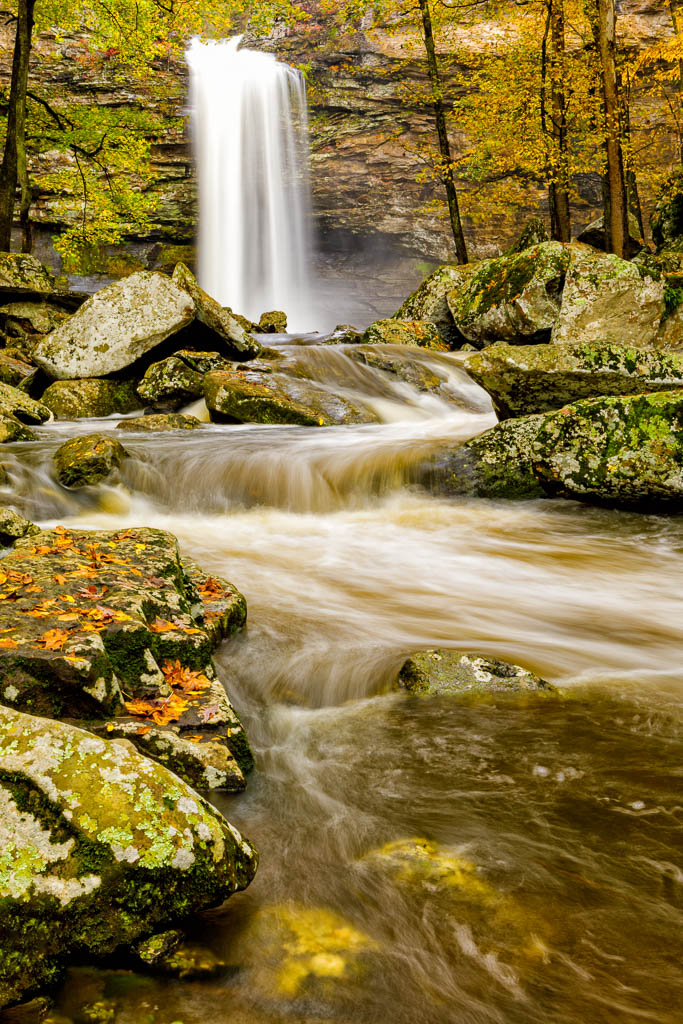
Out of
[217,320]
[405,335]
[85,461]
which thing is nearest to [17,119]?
[217,320]

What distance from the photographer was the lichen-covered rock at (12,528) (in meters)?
4.74

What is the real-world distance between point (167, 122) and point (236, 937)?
1147 inches

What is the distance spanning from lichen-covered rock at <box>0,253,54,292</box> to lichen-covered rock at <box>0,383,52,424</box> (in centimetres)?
540

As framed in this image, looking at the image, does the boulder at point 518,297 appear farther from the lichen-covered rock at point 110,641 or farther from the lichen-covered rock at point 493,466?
the lichen-covered rock at point 110,641

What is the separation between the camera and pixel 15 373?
12.4 metres

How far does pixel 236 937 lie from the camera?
1.86 meters

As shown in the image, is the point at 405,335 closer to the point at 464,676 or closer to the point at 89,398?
the point at 89,398

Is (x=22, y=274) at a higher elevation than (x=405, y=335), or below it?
higher

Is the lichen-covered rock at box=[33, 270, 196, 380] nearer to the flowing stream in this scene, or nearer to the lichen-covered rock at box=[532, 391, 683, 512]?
the flowing stream

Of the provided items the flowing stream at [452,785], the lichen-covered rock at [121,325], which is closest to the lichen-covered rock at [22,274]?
the lichen-covered rock at [121,325]

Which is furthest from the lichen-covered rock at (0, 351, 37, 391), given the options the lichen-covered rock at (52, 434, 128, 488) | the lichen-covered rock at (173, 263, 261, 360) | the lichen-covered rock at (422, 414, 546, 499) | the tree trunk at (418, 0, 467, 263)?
the tree trunk at (418, 0, 467, 263)

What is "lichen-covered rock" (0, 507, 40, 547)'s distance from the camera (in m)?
4.74

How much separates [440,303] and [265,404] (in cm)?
823

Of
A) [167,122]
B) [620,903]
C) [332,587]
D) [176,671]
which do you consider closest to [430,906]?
[620,903]
